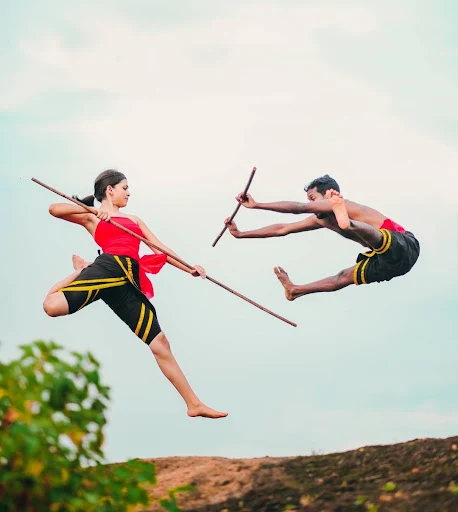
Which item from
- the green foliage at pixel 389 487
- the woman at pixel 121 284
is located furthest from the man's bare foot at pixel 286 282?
the green foliage at pixel 389 487

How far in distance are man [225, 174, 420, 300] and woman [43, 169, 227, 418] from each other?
5.18 ft

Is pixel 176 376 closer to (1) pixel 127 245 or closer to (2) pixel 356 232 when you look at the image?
(1) pixel 127 245

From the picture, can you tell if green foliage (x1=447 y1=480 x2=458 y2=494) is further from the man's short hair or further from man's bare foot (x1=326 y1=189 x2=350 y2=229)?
the man's short hair

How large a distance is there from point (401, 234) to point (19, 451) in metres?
6.67

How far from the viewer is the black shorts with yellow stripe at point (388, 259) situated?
1037 cm

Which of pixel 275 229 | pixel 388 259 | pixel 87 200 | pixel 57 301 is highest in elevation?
Answer: pixel 275 229

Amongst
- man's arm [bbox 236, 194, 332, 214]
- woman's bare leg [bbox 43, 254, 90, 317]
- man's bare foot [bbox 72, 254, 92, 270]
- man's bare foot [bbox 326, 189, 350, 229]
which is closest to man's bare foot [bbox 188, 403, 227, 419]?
woman's bare leg [bbox 43, 254, 90, 317]

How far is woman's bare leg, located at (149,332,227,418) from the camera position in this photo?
9.25 meters

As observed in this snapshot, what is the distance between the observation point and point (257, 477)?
25.5 feet

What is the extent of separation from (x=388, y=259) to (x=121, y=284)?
322cm

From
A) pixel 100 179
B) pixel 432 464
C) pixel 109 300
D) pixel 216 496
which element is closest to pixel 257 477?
pixel 216 496

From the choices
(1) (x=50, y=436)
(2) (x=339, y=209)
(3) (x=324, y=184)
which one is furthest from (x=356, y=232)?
(1) (x=50, y=436)

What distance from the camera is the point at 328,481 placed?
7469mm

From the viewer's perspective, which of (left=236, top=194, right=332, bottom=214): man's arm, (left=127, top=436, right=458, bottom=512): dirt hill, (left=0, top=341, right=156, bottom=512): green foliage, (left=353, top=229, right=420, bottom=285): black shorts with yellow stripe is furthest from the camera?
(left=353, top=229, right=420, bottom=285): black shorts with yellow stripe
